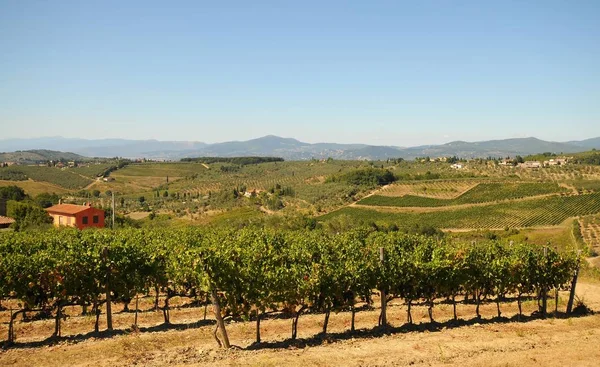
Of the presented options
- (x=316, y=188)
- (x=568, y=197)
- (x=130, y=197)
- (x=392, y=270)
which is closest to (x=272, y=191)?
(x=316, y=188)

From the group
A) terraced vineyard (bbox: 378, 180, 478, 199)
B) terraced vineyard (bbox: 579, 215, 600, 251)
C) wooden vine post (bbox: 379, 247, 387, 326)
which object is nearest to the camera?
wooden vine post (bbox: 379, 247, 387, 326)

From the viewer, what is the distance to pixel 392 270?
1725 centimetres

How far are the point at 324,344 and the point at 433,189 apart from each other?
8817 cm

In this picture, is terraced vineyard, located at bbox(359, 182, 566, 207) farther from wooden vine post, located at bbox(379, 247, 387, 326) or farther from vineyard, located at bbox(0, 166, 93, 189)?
vineyard, located at bbox(0, 166, 93, 189)

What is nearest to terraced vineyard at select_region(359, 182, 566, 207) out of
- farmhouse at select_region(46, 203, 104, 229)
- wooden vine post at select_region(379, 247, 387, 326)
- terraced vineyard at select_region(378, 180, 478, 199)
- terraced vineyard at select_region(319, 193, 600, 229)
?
terraced vineyard at select_region(378, 180, 478, 199)

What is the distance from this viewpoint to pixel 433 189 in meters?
98.2

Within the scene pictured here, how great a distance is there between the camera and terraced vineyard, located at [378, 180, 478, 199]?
310 ft

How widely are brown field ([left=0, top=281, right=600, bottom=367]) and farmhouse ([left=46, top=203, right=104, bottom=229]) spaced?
134ft

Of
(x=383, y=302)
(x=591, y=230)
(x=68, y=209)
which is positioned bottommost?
(x=591, y=230)

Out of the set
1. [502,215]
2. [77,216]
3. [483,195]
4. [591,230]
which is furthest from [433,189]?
[77,216]

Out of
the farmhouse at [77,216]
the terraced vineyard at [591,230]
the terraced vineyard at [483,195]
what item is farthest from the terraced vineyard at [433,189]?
the farmhouse at [77,216]

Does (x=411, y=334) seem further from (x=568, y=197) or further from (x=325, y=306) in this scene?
(x=568, y=197)

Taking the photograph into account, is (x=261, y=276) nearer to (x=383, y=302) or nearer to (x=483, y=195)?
(x=383, y=302)

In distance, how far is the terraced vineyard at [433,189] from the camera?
3716 inches
